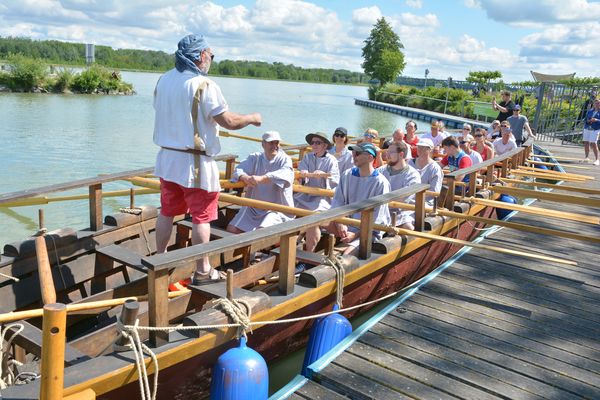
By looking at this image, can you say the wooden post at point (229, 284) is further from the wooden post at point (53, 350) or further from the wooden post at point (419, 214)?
the wooden post at point (419, 214)

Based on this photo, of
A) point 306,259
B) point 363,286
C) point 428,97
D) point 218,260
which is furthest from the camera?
point 428,97

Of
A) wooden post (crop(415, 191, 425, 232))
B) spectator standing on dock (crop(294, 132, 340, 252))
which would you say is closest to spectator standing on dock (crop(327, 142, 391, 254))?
wooden post (crop(415, 191, 425, 232))

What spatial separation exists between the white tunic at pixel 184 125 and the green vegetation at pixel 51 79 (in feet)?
129

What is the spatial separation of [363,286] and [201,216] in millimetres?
1519

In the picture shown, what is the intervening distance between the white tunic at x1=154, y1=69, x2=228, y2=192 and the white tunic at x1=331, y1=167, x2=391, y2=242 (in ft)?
5.58

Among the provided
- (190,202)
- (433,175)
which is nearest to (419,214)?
(433,175)

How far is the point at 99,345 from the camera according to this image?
3021 mm

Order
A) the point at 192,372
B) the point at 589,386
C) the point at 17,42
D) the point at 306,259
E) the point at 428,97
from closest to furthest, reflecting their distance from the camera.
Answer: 1. the point at 192,372
2. the point at 589,386
3. the point at 306,259
4. the point at 428,97
5. the point at 17,42

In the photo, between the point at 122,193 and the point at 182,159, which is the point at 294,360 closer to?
the point at 182,159

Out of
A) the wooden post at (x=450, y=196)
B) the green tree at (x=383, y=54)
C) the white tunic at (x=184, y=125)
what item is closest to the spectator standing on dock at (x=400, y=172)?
the wooden post at (x=450, y=196)

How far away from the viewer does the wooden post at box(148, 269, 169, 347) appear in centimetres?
252

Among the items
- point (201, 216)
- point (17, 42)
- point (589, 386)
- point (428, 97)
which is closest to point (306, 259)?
point (201, 216)

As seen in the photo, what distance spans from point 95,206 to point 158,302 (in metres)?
1.96

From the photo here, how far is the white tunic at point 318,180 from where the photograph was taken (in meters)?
6.00
